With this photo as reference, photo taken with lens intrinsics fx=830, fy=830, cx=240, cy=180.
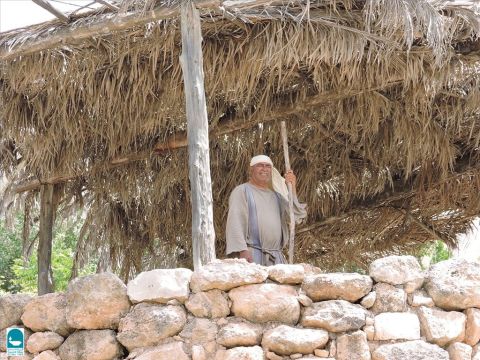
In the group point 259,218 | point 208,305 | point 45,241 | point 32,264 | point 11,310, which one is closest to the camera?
point 208,305

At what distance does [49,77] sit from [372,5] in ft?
6.39

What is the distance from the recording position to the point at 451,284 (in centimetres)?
392

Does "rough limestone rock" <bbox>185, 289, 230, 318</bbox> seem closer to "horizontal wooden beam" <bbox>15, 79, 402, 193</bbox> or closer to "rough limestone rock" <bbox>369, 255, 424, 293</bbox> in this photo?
"rough limestone rock" <bbox>369, 255, 424, 293</bbox>

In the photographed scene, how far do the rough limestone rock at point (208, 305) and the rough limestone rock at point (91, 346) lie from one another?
0.40 meters

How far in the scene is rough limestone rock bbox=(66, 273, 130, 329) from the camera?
393cm

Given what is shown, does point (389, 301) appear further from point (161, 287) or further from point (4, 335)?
point (4, 335)

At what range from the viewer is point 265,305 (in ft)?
12.7

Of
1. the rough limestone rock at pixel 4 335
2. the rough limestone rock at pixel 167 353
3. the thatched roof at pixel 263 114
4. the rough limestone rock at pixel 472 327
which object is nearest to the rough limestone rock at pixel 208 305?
the rough limestone rock at pixel 167 353

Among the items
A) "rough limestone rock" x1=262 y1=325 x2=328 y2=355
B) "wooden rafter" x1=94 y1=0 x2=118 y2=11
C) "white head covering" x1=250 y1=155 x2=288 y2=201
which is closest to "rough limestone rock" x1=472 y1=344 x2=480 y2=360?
"rough limestone rock" x1=262 y1=325 x2=328 y2=355

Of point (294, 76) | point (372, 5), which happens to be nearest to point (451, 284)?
point (372, 5)

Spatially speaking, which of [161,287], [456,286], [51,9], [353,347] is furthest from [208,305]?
[51,9]

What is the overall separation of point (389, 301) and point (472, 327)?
41cm

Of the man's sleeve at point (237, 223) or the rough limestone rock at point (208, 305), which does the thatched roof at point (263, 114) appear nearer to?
the man's sleeve at point (237, 223)

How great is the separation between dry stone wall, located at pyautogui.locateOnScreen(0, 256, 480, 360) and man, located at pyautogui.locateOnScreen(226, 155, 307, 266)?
3.08 ft
